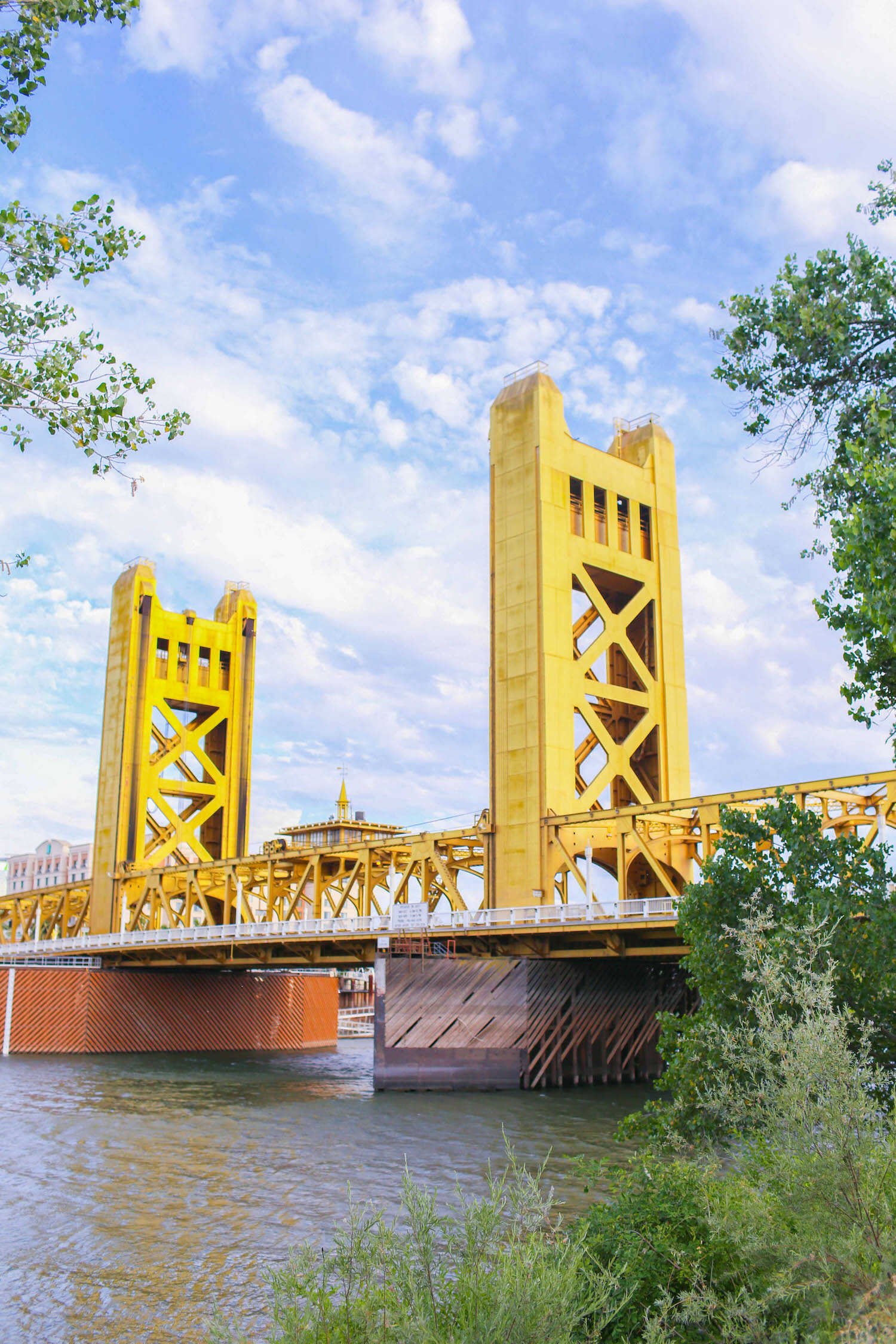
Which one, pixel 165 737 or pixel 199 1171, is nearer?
pixel 199 1171

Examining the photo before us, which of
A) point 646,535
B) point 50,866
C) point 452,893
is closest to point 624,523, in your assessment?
point 646,535

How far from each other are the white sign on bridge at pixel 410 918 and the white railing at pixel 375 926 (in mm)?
154

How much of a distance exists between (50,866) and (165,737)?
94.5 meters

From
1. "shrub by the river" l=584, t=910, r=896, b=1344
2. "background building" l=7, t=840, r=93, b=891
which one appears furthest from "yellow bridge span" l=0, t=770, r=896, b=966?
"background building" l=7, t=840, r=93, b=891

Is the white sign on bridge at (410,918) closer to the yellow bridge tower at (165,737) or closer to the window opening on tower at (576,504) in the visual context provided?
the window opening on tower at (576,504)

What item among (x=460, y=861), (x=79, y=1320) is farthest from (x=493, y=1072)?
(x=79, y=1320)

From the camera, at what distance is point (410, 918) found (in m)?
39.1

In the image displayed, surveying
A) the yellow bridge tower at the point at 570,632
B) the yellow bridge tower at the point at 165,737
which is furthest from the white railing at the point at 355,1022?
the yellow bridge tower at the point at 570,632

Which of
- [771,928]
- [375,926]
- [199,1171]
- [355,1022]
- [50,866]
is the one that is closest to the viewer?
[771,928]

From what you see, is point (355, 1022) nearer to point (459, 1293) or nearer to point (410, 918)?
point (410, 918)

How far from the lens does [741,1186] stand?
850 cm

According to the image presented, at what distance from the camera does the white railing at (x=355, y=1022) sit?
79.7m

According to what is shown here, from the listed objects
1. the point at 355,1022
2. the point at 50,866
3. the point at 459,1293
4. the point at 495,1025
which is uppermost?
the point at 50,866

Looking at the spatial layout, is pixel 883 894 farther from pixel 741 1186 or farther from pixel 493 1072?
pixel 493 1072
